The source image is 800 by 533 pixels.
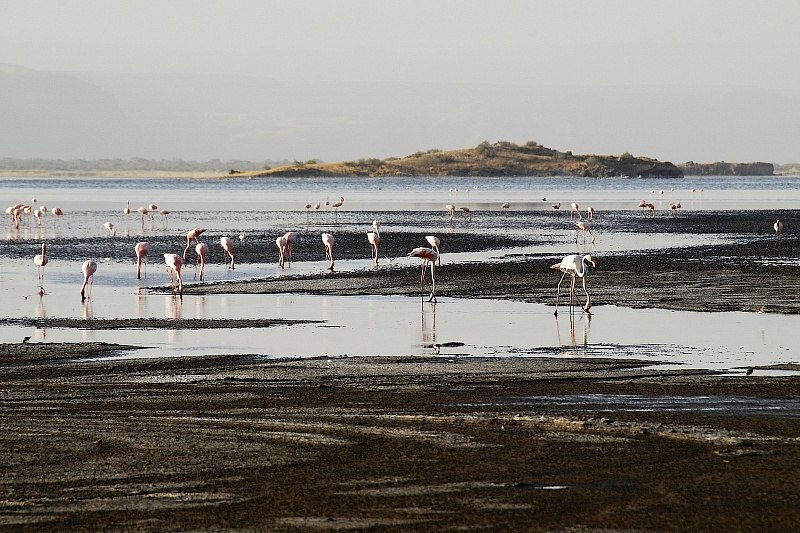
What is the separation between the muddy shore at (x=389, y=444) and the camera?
24.6ft

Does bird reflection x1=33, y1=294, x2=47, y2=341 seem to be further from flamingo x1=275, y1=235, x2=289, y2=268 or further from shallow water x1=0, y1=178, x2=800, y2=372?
flamingo x1=275, y1=235, x2=289, y2=268

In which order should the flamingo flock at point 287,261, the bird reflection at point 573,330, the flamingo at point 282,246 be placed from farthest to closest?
1. the flamingo at point 282,246
2. the flamingo flock at point 287,261
3. the bird reflection at point 573,330

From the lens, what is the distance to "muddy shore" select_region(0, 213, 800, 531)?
295 inches

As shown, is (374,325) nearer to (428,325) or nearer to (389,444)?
(428,325)

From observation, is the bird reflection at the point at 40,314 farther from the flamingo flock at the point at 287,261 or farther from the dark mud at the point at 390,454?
the dark mud at the point at 390,454

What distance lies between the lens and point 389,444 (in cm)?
933

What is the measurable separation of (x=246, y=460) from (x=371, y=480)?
3.49ft

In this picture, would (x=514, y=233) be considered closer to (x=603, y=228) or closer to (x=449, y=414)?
(x=603, y=228)

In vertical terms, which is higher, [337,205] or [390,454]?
[390,454]

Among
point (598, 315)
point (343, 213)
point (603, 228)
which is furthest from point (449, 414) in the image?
point (343, 213)

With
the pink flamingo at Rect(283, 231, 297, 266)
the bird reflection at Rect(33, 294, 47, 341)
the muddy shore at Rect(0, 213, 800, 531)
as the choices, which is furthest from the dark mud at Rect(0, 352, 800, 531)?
the pink flamingo at Rect(283, 231, 297, 266)

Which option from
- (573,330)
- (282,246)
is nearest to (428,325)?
(573,330)

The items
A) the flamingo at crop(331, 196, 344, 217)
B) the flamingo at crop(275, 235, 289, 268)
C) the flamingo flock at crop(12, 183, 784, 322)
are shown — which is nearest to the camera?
the flamingo flock at crop(12, 183, 784, 322)

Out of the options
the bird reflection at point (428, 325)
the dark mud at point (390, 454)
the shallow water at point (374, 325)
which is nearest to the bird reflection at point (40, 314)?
the shallow water at point (374, 325)
